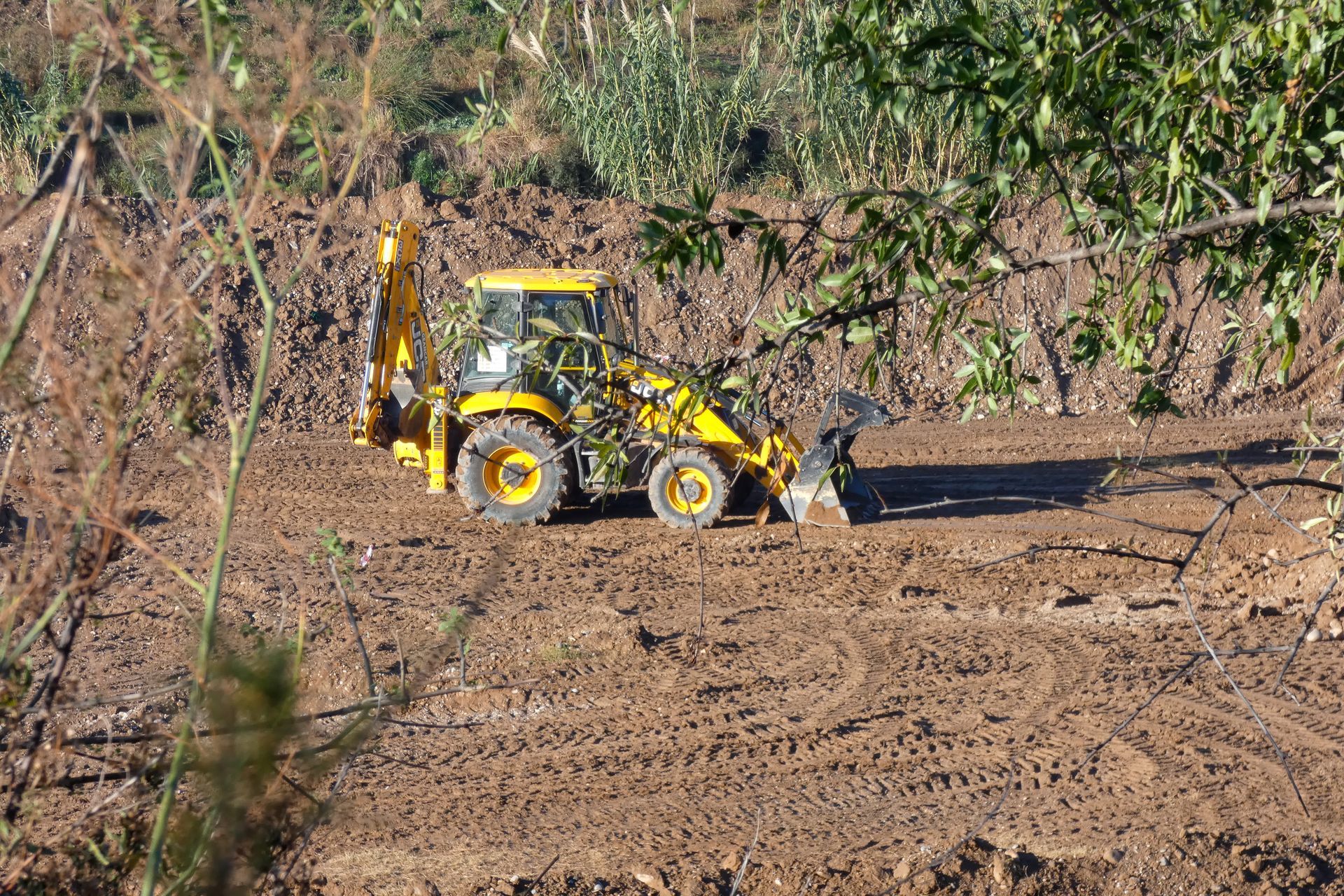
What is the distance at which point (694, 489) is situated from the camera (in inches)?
389

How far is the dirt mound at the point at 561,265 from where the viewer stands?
15.4 m

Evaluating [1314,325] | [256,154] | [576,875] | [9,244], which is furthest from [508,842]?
[1314,325]

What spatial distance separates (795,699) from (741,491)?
3941 millimetres

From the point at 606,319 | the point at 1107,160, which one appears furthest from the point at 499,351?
the point at 1107,160

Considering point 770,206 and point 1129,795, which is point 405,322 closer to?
point 1129,795

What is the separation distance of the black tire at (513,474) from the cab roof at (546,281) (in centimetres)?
110

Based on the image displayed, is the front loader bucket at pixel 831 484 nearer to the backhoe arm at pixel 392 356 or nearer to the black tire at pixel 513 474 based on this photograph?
the black tire at pixel 513 474

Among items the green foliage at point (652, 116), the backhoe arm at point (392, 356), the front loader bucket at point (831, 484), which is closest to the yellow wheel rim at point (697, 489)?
the front loader bucket at point (831, 484)

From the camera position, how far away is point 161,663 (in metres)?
6.98

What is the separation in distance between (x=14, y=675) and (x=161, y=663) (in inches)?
201

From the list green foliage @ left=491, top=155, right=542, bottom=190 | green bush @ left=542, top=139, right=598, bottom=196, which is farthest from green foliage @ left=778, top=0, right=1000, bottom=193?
green foliage @ left=491, top=155, right=542, bottom=190

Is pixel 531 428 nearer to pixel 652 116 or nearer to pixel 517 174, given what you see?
pixel 652 116

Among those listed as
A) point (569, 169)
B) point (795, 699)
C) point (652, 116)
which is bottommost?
point (795, 699)

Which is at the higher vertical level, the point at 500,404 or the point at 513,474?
the point at 500,404
